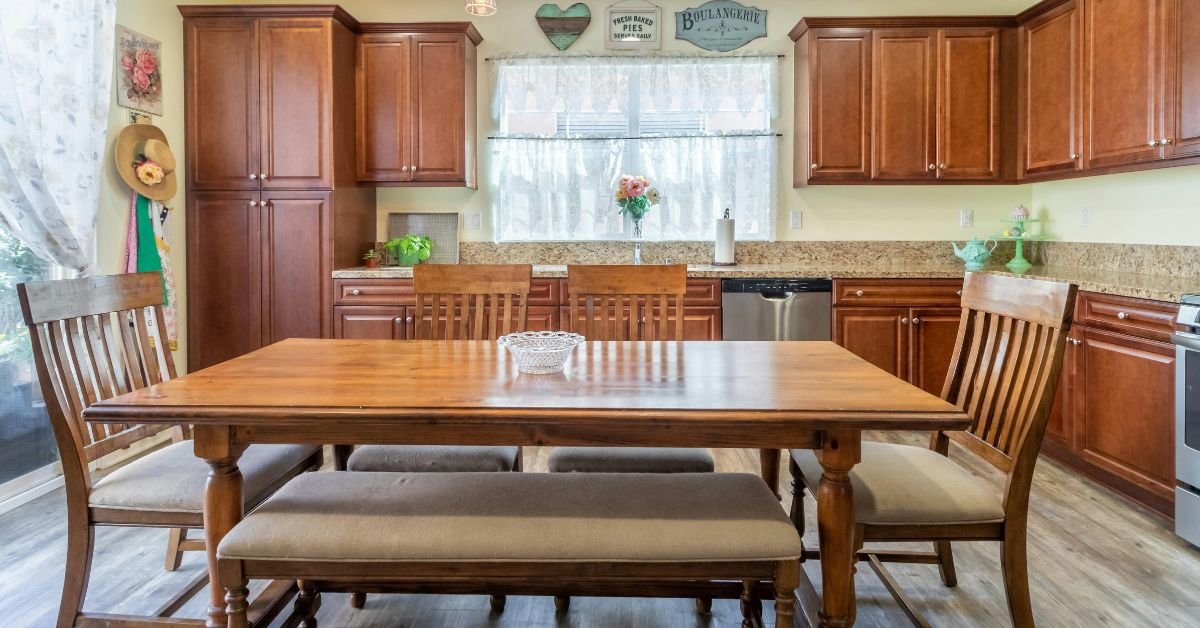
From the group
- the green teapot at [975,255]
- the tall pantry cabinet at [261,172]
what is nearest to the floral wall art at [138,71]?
the tall pantry cabinet at [261,172]

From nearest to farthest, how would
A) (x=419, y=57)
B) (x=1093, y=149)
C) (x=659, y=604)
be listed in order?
(x=659, y=604)
(x=1093, y=149)
(x=419, y=57)

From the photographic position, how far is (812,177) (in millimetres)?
4273

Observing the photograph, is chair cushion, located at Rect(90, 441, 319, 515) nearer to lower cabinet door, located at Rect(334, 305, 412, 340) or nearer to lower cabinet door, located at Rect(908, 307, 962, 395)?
lower cabinet door, located at Rect(334, 305, 412, 340)

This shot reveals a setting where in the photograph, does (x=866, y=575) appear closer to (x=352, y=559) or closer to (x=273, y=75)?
(x=352, y=559)

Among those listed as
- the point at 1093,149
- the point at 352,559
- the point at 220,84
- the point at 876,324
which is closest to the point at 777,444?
the point at 352,559

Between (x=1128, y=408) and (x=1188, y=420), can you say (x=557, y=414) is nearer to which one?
(x=1188, y=420)

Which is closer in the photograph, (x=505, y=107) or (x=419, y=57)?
(x=419, y=57)

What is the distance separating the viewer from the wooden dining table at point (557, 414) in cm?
143

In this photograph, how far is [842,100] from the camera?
4230 mm

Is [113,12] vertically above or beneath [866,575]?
above

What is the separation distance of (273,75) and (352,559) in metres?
3.30

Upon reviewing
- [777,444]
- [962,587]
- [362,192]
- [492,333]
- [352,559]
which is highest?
[362,192]

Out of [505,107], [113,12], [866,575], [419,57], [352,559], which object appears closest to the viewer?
[352,559]

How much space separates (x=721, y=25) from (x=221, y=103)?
2.90 m
